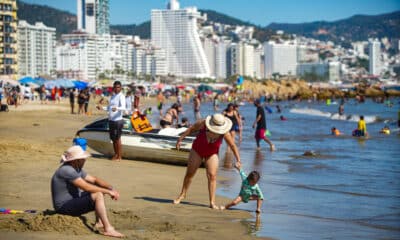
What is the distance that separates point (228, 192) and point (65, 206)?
3.76m

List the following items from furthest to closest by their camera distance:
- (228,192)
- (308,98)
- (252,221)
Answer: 1. (308,98)
2. (228,192)
3. (252,221)

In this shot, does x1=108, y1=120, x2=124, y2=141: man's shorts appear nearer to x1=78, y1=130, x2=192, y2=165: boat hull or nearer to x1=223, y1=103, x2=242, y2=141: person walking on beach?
x1=78, y1=130, x2=192, y2=165: boat hull

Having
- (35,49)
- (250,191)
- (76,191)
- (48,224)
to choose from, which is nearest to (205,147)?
(250,191)

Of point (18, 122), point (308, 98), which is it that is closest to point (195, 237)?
point (18, 122)

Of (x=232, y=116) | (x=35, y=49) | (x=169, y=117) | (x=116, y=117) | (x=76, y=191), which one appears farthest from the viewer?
(x=35, y=49)

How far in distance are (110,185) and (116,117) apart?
15.5 feet

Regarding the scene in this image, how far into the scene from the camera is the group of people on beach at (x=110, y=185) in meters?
5.97

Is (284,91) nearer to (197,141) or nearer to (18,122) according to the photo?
(18,122)

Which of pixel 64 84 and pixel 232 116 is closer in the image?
pixel 232 116

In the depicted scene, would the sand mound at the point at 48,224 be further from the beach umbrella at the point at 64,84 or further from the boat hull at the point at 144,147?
the beach umbrella at the point at 64,84

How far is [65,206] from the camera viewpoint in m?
6.08

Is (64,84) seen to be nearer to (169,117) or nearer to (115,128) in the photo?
(169,117)

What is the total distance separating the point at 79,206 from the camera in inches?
239

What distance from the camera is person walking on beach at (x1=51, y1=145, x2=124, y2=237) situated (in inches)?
234
